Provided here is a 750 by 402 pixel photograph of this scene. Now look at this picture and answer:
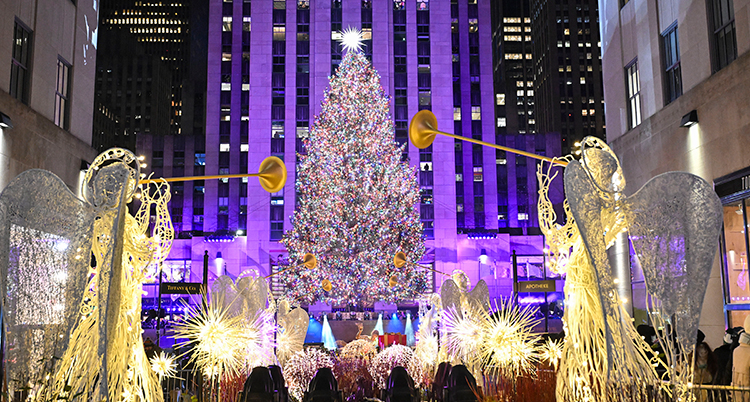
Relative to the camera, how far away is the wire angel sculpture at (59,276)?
470 centimetres

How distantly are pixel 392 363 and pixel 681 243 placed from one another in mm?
7250

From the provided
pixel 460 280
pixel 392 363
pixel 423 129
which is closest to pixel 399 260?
pixel 460 280

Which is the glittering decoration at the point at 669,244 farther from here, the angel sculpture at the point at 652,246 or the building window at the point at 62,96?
the building window at the point at 62,96

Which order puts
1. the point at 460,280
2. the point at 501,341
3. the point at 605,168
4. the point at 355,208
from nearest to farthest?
the point at 605,168
the point at 501,341
the point at 460,280
the point at 355,208

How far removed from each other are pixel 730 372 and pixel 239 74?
43.9 meters

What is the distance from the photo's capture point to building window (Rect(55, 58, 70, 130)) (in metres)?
17.0

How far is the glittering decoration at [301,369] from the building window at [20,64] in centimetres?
924

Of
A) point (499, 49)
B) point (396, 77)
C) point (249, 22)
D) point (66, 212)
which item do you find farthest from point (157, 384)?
point (499, 49)

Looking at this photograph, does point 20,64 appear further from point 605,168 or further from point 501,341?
point 605,168

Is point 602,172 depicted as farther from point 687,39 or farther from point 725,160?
point 687,39

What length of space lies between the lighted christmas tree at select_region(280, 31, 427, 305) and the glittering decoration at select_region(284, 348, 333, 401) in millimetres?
16750

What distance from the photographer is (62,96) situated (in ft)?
56.5

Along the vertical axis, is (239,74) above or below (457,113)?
above

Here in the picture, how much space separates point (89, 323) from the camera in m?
5.42
